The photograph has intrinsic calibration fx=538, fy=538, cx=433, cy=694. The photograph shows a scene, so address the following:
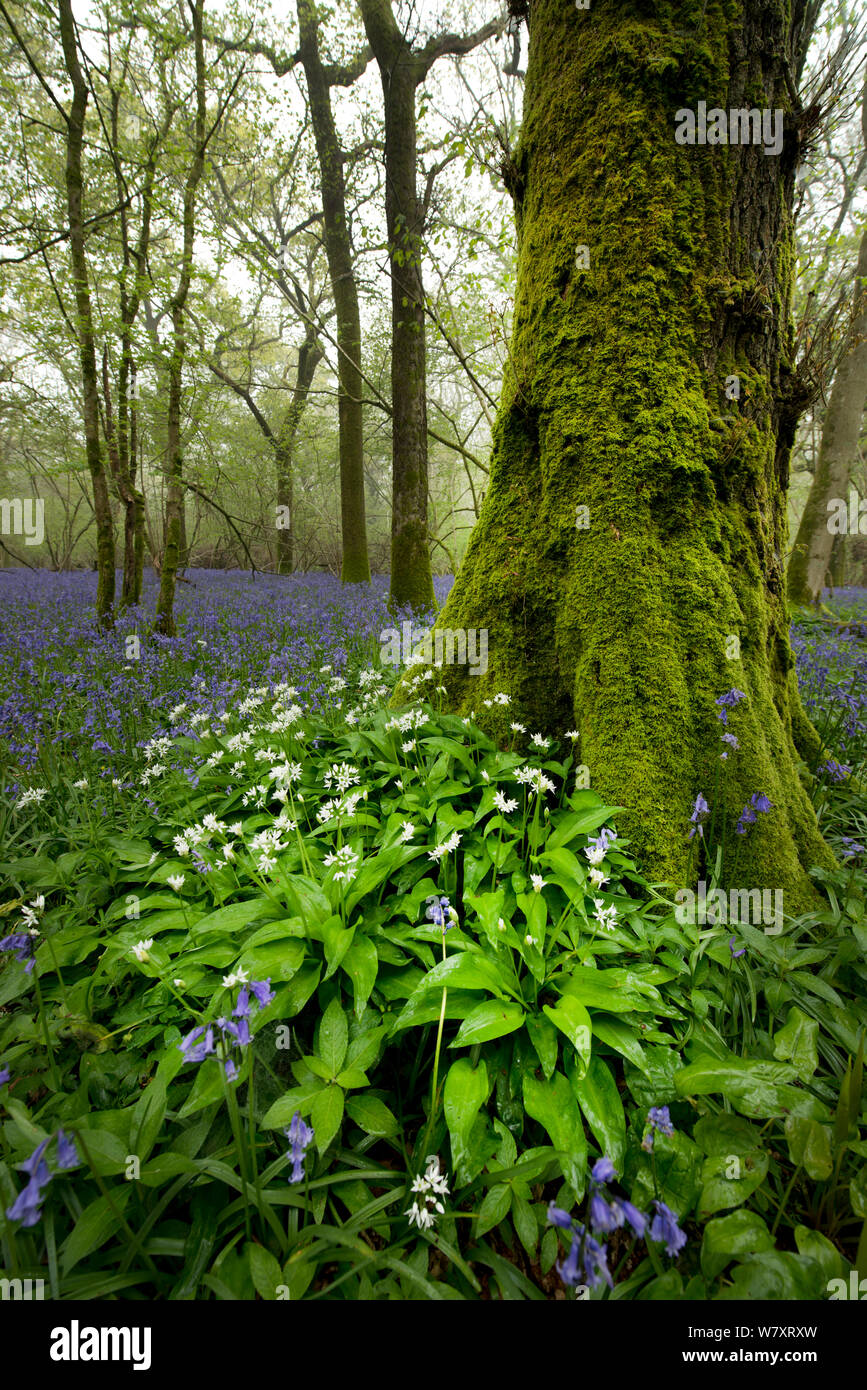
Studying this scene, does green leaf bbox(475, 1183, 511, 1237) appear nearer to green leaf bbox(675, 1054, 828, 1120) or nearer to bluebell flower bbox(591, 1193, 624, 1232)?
green leaf bbox(675, 1054, 828, 1120)

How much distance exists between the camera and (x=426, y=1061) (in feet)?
5.22

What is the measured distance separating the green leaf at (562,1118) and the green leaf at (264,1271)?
0.62 m

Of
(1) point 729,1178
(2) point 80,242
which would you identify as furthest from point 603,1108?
(2) point 80,242

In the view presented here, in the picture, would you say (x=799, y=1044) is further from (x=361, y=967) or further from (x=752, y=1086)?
(x=361, y=967)

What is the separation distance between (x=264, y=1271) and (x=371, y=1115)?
34 centimetres

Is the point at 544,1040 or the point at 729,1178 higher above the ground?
the point at 544,1040

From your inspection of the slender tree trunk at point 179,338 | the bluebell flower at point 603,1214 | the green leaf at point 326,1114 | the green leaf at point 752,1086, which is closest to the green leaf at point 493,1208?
the green leaf at point 326,1114

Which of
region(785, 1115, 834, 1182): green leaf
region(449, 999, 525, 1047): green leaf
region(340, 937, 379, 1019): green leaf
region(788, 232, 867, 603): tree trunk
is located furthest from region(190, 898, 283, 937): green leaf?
region(788, 232, 867, 603): tree trunk

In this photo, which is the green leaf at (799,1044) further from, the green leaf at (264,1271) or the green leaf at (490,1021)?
the green leaf at (264,1271)

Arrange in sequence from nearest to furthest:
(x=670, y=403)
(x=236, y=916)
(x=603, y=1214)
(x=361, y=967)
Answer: (x=603, y=1214)
(x=361, y=967)
(x=236, y=916)
(x=670, y=403)

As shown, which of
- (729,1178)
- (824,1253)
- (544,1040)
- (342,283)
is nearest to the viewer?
(824,1253)

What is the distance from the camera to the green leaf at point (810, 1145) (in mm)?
1159

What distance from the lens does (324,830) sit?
2.31 m
